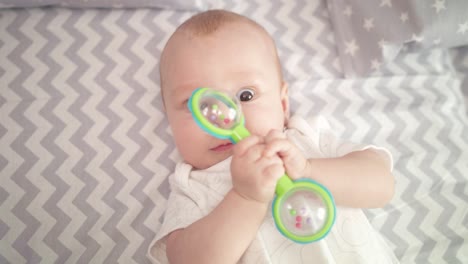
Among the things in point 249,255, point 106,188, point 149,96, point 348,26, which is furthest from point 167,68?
point 348,26

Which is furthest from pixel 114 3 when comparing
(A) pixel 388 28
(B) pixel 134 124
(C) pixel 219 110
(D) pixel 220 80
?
(A) pixel 388 28

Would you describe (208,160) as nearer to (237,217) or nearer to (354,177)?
(237,217)

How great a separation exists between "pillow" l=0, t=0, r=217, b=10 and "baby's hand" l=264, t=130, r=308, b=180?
0.69m

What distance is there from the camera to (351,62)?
131 cm

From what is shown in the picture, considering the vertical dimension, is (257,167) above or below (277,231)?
above

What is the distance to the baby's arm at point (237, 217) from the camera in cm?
77

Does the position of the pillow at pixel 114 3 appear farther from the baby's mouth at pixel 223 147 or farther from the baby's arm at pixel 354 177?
the baby's arm at pixel 354 177

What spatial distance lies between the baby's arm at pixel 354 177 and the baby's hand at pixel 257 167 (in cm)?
9

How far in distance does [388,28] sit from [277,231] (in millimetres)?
681

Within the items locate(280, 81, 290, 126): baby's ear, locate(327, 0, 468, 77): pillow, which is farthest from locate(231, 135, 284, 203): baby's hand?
locate(327, 0, 468, 77): pillow

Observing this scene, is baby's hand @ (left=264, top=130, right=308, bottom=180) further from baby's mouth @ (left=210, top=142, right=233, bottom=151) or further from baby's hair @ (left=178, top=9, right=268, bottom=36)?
baby's hair @ (left=178, top=9, right=268, bottom=36)

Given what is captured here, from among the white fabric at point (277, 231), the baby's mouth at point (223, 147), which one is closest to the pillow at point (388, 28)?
the white fabric at point (277, 231)

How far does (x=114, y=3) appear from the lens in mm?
1278

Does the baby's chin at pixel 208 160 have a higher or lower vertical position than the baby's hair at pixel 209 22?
lower
